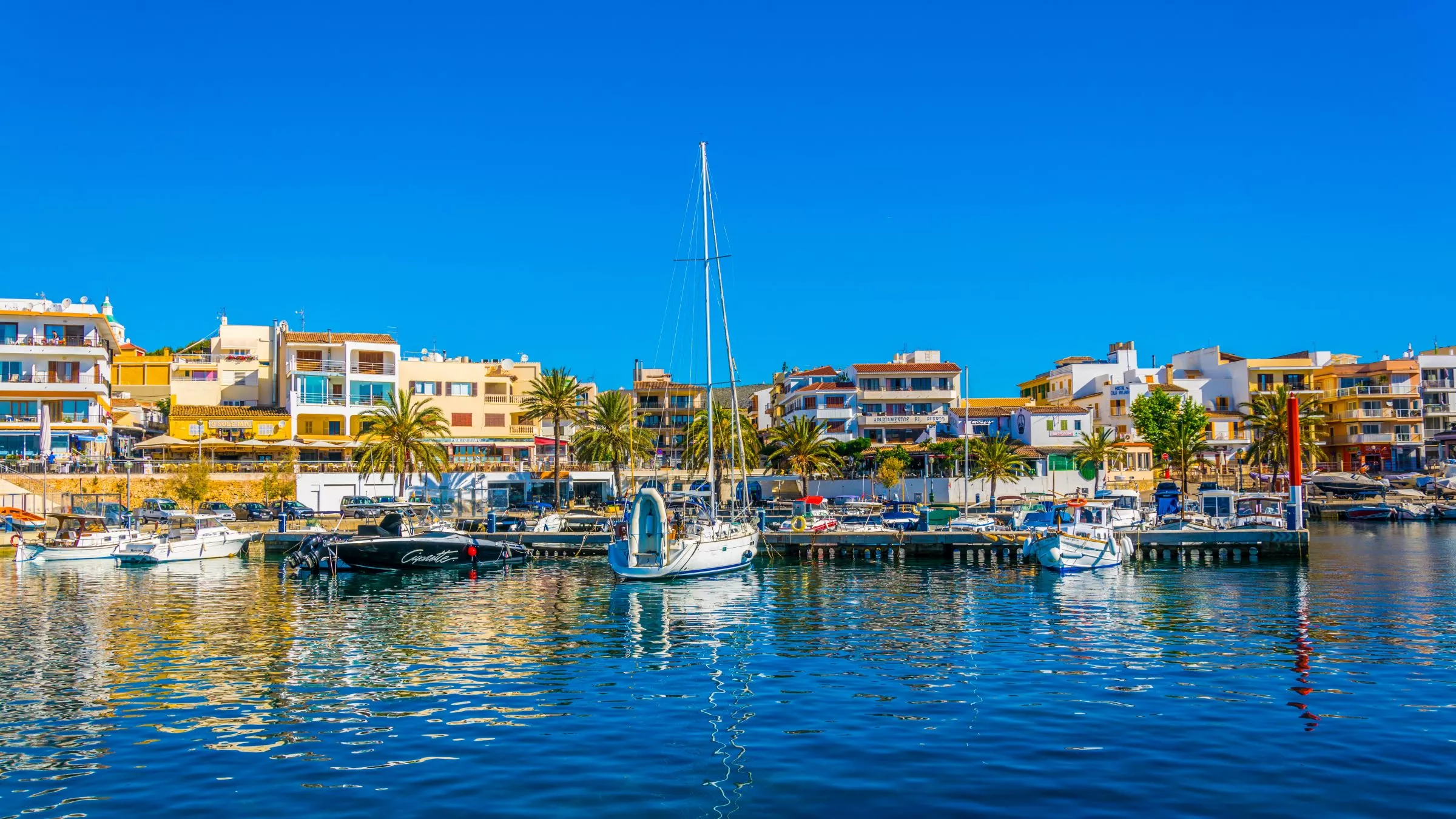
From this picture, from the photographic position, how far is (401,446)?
277 ft

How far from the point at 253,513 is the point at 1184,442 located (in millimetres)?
77648

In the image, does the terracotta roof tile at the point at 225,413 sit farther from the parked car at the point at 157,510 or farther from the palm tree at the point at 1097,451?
the palm tree at the point at 1097,451

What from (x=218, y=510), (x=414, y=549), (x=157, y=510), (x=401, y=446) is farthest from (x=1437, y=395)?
(x=157, y=510)

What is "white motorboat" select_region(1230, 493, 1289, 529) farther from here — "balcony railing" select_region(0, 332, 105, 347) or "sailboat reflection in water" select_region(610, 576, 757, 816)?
"balcony railing" select_region(0, 332, 105, 347)

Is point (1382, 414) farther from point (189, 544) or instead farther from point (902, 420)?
point (189, 544)

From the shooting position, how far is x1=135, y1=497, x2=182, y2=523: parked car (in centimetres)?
7644

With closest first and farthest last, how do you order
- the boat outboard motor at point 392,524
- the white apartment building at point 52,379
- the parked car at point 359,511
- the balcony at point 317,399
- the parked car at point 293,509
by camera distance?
the boat outboard motor at point 392,524
the parked car at point 359,511
the parked car at point 293,509
the white apartment building at point 52,379
the balcony at point 317,399

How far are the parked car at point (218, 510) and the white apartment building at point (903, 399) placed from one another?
2382 inches

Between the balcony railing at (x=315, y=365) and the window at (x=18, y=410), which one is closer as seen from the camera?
the window at (x=18, y=410)

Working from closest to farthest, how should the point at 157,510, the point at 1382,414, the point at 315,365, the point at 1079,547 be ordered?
the point at 1079,547
the point at 157,510
the point at 315,365
the point at 1382,414

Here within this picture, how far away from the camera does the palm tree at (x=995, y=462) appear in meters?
96.3

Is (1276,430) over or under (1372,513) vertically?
over

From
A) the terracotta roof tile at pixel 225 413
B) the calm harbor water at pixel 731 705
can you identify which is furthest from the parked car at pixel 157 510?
the calm harbor water at pixel 731 705

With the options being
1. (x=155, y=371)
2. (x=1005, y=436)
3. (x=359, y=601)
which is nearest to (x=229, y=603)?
(x=359, y=601)
